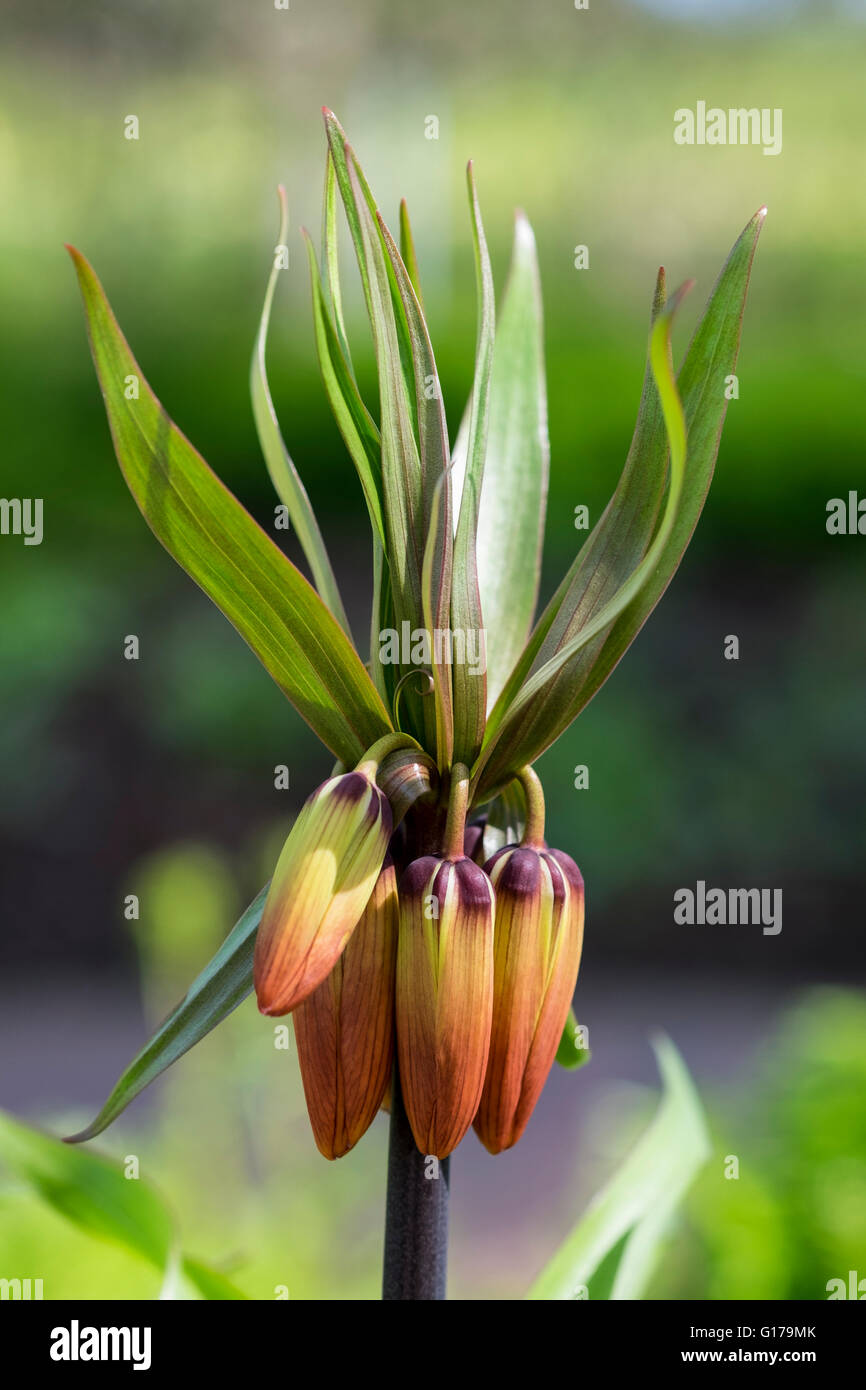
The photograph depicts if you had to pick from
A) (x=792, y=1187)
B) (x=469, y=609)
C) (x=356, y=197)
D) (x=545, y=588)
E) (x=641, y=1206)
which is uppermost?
(x=545, y=588)

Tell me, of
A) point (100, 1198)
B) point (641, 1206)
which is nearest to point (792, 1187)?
point (641, 1206)

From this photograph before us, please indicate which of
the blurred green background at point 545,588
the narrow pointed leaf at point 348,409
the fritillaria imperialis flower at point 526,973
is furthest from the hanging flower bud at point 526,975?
the blurred green background at point 545,588

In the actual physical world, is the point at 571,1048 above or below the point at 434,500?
below

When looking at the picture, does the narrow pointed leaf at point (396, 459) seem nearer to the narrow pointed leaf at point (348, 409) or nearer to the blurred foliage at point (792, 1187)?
the narrow pointed leaf at point (348, 409)

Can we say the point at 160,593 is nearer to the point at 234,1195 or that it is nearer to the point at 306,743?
the point at 306,743

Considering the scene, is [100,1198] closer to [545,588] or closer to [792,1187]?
[792,1187]

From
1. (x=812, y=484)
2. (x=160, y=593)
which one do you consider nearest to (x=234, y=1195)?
(x=160, y=593)

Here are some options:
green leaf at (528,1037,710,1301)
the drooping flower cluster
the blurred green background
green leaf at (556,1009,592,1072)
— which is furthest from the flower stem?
the blurred green background
